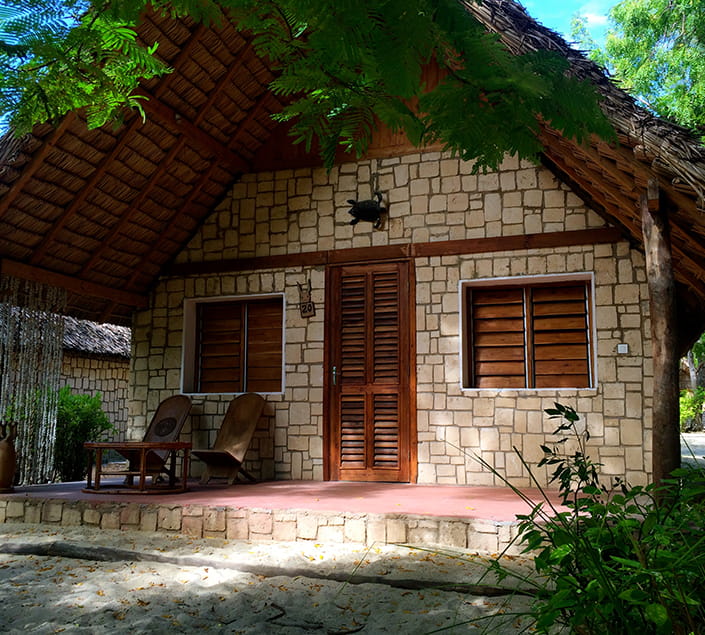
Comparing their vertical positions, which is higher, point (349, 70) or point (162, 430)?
point (349, 70)

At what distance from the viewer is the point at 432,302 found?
7.31 metres

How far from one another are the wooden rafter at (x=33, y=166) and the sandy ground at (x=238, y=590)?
10.1 ft

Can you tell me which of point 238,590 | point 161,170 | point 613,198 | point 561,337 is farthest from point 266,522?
point 161,170

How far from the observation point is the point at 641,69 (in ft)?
41.3

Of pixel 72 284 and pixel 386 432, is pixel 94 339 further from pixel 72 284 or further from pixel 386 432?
pixel 386 432

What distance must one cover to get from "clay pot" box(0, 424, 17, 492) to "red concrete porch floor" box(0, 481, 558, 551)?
0.53 feet

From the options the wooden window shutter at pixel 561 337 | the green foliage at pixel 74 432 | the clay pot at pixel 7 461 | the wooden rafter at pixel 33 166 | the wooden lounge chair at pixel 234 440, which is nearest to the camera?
the wooden rafter at pixel 33 166

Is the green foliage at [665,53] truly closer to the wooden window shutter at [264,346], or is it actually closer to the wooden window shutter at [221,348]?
the wooden window shutter at [264,346]

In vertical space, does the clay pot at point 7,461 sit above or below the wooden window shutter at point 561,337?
below

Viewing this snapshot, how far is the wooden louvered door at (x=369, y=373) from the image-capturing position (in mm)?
7316

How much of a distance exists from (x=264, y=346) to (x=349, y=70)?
6.58 meters

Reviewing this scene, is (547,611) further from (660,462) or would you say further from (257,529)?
(257,529)

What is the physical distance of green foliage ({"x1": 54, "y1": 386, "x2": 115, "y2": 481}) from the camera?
8.05 m

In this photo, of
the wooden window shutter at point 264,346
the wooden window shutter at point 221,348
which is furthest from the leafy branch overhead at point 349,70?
the wooden window shutter at point 221,348
